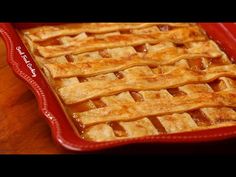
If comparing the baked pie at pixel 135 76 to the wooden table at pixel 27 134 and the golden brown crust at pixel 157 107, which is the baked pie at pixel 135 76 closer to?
the golden brown crust at pixel 157 107

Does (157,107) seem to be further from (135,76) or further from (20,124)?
(20,124)

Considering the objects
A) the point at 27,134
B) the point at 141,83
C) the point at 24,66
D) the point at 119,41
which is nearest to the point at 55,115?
the point at 27,134

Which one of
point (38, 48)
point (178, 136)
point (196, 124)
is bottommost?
point (196, 124)

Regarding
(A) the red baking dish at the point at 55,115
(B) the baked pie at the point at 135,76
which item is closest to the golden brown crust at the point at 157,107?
(B) the baked pie at the point at 135,76

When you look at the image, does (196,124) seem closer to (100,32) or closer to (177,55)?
(177,55)
